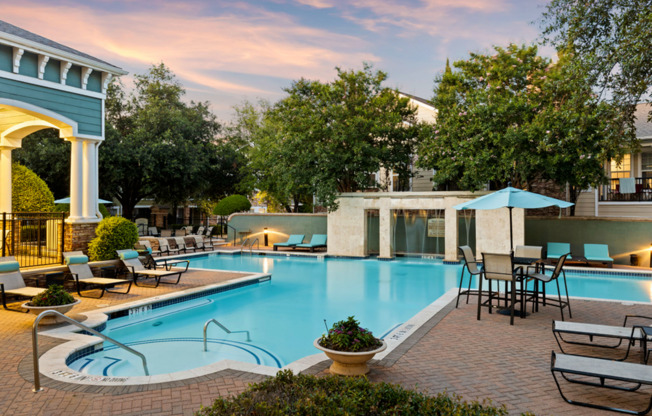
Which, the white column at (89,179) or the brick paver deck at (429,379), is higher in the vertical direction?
the white column at (89,179)

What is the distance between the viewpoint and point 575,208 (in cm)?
2270

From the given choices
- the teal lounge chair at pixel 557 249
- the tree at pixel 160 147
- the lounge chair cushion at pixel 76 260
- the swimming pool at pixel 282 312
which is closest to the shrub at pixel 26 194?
the lounge chair cushion at pixel 76 260

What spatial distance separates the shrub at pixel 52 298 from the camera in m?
7.86

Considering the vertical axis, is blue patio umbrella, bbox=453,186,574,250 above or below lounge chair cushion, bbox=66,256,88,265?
above

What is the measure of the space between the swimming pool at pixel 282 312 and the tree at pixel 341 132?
4.85 meters

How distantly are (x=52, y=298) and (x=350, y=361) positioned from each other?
224 inches

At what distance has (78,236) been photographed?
12.1 m

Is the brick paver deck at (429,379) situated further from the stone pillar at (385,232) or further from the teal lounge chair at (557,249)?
the stone pillar at (385,232)

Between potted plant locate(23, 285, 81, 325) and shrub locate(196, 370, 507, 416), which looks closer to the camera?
shrub locate(196, 370, 507, 416)

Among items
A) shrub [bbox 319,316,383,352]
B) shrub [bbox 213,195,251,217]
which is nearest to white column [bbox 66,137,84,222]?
shrub [bbox 319,316,383,352]

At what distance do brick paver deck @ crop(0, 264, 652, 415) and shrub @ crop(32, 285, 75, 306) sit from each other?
466 millimetres

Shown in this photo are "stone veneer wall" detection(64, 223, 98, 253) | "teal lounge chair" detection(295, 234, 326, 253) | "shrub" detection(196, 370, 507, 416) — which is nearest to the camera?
"shrub" detection(196, 370, 507, 416)

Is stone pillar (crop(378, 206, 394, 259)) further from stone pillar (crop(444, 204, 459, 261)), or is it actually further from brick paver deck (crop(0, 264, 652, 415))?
brick paver deck (crop(0, 264, 652, 415))

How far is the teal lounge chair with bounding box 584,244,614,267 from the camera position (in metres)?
16.9
